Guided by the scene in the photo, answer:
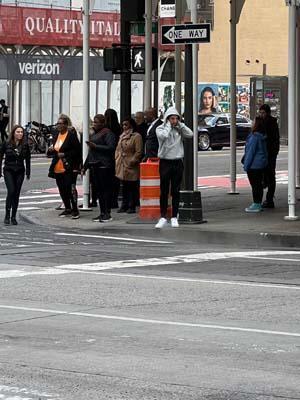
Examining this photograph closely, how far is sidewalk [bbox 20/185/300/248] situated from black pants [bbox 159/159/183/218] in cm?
49

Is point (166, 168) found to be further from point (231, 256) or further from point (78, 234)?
point (231, 256)

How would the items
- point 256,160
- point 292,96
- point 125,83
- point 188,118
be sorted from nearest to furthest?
point 292,96, point 188,118, point 256,160, point 125,83

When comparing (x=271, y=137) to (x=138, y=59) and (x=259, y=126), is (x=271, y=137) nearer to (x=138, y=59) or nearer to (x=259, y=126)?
(x=259, y=126)

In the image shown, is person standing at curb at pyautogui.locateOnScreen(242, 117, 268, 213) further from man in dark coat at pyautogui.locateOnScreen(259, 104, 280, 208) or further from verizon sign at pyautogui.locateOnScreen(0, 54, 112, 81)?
verizon sign at pyautogui.locateOnScreen(0, 54, 112, 81)

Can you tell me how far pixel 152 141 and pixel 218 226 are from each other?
1.96 metres

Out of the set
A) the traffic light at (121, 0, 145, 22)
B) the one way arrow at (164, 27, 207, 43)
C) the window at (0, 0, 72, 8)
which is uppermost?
the window at (0, 0, 72, 8)

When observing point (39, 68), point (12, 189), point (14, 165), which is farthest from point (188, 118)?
point (39, 68)

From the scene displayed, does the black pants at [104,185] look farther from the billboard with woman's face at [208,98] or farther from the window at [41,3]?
the billboard with woman's face at [208,98]

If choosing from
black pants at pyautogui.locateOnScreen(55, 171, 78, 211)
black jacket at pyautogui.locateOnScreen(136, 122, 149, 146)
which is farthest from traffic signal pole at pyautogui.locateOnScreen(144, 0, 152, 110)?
black pants at pyautogui.locateOnScreen(55, 171, 78, 211)

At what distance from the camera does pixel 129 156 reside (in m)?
Answer: 19.3

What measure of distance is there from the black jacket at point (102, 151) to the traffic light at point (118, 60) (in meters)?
2.05

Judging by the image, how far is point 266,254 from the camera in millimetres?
14906

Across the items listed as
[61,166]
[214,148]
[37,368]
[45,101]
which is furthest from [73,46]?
[37,368]

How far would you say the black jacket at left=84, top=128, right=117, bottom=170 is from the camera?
18969 mm
